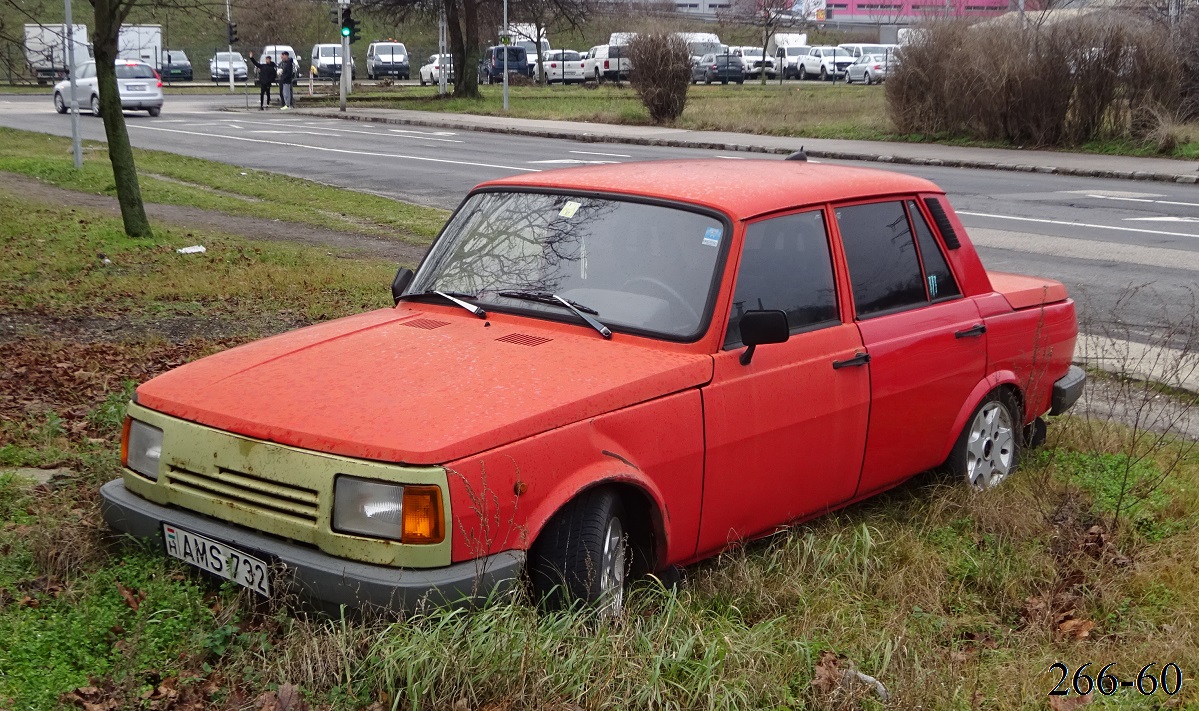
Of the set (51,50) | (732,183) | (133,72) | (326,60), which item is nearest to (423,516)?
(732,183)

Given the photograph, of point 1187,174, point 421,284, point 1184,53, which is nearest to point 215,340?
point 421,284

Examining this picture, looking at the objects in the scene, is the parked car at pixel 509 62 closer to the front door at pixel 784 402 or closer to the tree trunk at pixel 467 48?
the tree trunk at pixel 467 48

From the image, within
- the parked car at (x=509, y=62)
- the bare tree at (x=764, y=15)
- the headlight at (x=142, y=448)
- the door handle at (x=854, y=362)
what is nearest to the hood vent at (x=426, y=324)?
the headlight at (x=142, y=448)

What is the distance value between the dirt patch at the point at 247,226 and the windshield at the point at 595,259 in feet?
25.5

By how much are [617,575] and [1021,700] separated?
1353 millimetres

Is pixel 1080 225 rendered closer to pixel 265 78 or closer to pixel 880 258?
pixel 880 258

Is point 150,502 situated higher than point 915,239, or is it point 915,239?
point 915,239

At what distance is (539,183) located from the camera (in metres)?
5.25

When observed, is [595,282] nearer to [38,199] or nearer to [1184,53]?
[38,199]

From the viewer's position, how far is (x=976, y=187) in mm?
20609

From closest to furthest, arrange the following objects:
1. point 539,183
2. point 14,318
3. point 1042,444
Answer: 1. point 539,183
2. point 1042,444
3. point 14,318

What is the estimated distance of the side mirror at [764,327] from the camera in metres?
4.38

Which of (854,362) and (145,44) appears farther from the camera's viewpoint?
(145,44)

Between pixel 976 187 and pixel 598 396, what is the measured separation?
1804 cm
